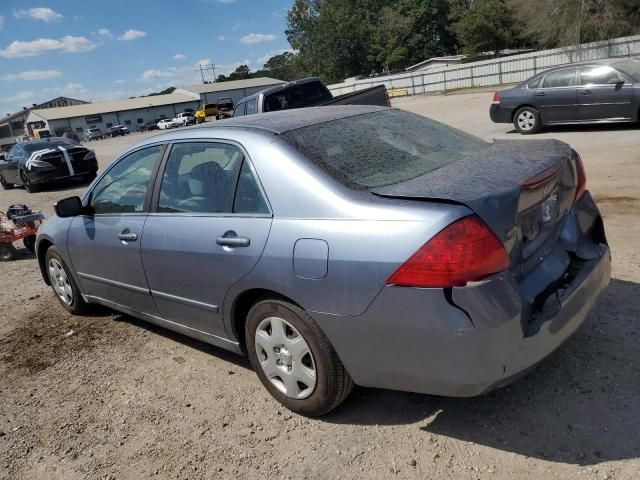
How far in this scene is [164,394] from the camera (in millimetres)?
3582

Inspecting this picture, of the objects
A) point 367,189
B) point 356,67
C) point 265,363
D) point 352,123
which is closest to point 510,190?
point 367,189

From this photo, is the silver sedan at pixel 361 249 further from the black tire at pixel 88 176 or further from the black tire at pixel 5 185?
the black tire at pixel 5 185

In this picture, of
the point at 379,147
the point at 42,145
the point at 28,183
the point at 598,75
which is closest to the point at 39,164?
the point at 28,183

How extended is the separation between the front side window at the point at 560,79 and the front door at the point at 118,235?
10.5 m

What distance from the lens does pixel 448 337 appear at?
235 cm

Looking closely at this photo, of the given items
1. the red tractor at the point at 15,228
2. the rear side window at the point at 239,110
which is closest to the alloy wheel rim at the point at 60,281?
the red tractor at the point at 15,228

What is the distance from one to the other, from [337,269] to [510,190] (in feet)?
2.84

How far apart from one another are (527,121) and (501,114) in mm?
672

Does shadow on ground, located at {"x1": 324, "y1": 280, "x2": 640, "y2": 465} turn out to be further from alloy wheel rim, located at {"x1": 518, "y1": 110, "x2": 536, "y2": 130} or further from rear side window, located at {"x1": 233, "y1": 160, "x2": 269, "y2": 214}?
alloy wheel rim, located at {"x1": 518, "y1": 110, "x2": 536, "y2": 130}

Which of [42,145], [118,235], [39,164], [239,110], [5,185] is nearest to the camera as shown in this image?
[118,235]

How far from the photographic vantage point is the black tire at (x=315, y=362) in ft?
9.07

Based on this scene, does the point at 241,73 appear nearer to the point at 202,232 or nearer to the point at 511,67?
the point at 511,67

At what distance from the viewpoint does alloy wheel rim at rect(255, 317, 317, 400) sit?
289 cm

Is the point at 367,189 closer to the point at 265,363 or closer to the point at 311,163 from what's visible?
the point at 311,163
